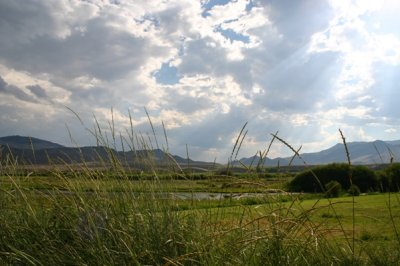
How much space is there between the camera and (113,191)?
4164mm

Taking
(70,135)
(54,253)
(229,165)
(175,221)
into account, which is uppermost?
(70,135)

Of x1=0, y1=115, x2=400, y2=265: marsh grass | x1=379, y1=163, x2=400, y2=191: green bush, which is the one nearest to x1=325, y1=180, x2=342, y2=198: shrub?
x1=0, y1=115, x2=400, y2=265: marsh grass

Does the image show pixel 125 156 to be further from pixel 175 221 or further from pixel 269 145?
pixel 269 145

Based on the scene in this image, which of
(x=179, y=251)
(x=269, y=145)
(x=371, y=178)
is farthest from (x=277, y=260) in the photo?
(x=371, y=178)

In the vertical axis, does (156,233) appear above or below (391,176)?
below

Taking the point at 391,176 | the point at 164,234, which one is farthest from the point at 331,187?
the point at 164,234

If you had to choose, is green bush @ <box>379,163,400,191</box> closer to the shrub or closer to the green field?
the green field

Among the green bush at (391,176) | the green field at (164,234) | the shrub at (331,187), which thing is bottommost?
the green field at (164,234)

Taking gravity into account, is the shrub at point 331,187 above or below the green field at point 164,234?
above

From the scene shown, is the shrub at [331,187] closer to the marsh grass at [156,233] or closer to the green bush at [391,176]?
the marsh grass at [156,233]

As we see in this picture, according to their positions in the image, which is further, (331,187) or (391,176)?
(391,176)

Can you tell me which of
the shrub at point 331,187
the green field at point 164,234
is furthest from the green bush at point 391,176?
the shrub at point 331,187

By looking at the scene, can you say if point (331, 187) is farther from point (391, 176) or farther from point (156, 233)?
point (156, 233)

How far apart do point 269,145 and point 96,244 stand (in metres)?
1.67
